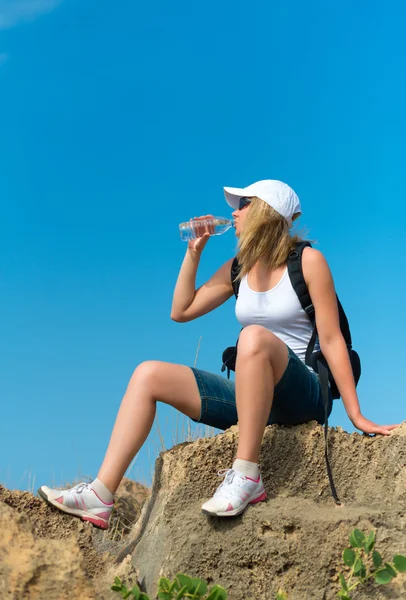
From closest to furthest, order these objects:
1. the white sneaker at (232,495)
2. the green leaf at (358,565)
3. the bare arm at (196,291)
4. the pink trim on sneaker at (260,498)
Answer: the green leaf at (358,565), the white sneaker at (232,495), the pink trim on sneaker at (260,498), the bare arm at (196,291)

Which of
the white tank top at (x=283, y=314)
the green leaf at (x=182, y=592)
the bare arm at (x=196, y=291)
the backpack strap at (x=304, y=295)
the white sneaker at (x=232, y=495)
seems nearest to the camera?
the green leaf at (x=182, y=592)

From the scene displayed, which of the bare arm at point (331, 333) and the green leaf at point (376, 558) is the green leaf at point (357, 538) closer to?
the green leaf at point (376, 558)

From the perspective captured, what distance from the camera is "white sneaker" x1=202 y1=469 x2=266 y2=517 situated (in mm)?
3963

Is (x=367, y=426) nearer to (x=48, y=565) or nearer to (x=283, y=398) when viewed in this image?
→ (x=283, y=398)

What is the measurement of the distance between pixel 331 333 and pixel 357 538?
4.24 feet

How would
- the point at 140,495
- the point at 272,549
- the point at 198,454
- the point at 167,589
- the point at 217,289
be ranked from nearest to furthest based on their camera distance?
the point at 167,589 < the point at 272,549 < the point at 198,454 < the point at 217,289 < the point at 140,495

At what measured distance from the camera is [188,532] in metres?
4.10

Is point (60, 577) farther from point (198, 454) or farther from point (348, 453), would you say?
point (348, 453)

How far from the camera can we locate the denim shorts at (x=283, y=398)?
4355 millimetres

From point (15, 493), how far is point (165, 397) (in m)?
1.05

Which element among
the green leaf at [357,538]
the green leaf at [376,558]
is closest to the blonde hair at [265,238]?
the green leaf at [357,538]

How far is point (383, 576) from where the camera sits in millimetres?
3791

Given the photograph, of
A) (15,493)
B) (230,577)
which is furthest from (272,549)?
(15,493)

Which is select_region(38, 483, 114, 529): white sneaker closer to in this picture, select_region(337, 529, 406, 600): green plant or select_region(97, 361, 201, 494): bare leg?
select_region(97, 361, 201, 494): bare leg
